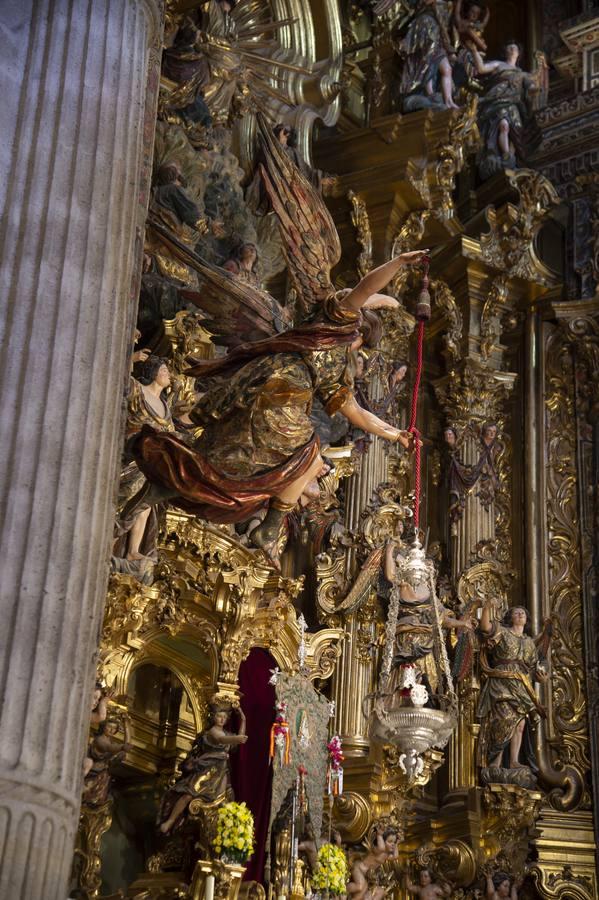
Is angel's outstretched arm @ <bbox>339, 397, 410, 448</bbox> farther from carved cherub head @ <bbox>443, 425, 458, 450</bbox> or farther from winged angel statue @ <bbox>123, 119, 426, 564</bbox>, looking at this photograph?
carved cherub head @ <bbox>443, 425, 458, 450</bbox>

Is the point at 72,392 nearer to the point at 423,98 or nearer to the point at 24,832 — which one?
the point at 24,832

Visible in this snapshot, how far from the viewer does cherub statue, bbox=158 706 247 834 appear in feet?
32.5

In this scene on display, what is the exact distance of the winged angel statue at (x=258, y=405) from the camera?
370 inches

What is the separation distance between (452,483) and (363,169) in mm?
3425

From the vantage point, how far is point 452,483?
14086 mm

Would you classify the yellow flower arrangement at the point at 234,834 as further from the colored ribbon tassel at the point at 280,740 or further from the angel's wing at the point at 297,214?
the angel's wing at the point at 297,214

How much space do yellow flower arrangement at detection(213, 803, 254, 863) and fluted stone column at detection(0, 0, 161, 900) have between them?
14.4 ft

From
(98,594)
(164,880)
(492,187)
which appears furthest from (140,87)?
(492,187)

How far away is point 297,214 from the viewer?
41.7 feet

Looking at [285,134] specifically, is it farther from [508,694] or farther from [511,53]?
[508,694]

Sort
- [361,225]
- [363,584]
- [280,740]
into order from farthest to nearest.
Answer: [361,225] < [363,584] < [280,740]

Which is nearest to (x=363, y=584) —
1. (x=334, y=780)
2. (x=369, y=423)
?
(x=369, y=423)

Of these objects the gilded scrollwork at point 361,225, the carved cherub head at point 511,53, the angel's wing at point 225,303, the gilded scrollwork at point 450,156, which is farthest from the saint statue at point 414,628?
the carved cherub head at point 511,53

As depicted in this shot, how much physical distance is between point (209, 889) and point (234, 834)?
1.59 feet
